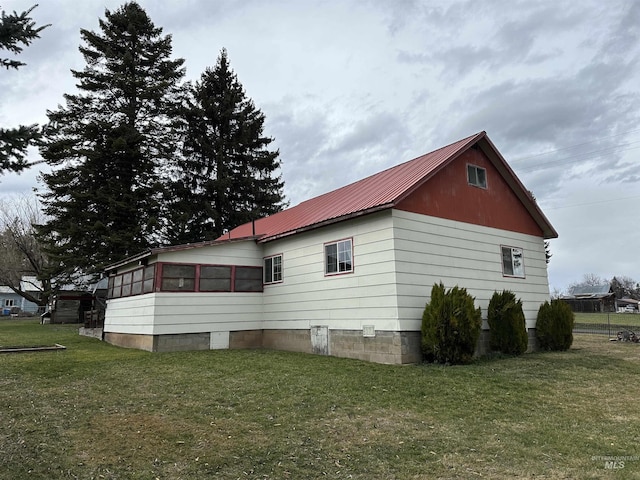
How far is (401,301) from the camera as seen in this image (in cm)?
1072

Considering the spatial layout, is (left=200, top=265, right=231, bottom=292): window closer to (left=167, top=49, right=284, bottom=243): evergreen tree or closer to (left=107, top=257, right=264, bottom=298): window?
(left=107, top=257, right=264, bottom=298): window

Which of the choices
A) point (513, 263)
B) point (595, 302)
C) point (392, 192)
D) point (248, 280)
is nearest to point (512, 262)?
point (513, 263)

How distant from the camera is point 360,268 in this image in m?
11.7

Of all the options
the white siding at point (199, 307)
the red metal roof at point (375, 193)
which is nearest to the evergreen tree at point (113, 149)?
the white siding at point (199, 307)

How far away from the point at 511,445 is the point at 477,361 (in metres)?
6.59

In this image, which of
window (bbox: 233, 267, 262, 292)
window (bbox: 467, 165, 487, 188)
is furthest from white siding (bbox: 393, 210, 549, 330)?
window (bbox: 233, 267, 262, 292)

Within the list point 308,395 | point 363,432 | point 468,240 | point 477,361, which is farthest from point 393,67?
point 363,432

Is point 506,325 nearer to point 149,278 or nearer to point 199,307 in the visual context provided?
point 199,307

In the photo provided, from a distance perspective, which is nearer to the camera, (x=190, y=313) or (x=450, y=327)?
(x=450, y=327)

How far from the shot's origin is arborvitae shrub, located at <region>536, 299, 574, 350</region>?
13.8 meters

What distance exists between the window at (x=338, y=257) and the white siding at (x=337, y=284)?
0.15 meters

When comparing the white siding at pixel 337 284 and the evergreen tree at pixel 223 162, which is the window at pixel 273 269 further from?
the evergreen tree at pixel 223 162

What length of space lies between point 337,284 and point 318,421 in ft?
21.6

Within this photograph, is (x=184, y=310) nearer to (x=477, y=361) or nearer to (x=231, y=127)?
(x=477, y=361)
